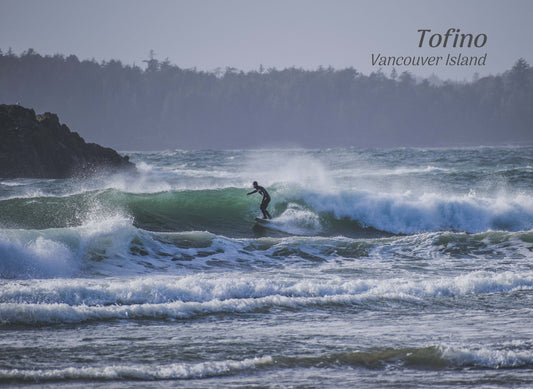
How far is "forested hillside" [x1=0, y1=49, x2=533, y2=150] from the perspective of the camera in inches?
5719

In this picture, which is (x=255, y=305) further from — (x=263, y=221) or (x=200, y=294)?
(x=263, y=221)

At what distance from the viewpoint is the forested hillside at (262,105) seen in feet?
477

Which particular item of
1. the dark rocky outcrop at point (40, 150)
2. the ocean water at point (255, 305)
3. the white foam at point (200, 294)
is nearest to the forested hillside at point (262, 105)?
the dark rocky outcrop at point (40, 150)

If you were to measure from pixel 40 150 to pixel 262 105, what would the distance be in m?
135

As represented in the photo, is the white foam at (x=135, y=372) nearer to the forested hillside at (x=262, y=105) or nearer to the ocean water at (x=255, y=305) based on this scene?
the ocean water at (x=255, y=305)

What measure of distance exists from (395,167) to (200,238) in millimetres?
24614

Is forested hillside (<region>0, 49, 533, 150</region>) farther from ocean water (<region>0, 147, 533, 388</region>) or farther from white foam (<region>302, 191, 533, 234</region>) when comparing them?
ocean water (<region>0, 147, 533, 388</region>)

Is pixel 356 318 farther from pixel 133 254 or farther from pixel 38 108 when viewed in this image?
pixel 38 108

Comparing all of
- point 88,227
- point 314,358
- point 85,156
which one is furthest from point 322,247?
point 85,156

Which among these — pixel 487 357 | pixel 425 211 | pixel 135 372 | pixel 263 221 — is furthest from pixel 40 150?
pixel 487 357

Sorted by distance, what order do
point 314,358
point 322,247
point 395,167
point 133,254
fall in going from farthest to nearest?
point 395,167 < point 322,247 < point 133,254 < point 314,358

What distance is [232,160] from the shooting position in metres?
50.7

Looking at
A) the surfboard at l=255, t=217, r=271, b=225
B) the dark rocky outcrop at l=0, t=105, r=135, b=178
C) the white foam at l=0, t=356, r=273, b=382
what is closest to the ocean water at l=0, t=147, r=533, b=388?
the white foam at l=0, t=356, r=273, b=382

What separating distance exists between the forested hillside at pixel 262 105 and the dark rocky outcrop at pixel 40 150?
102 m
